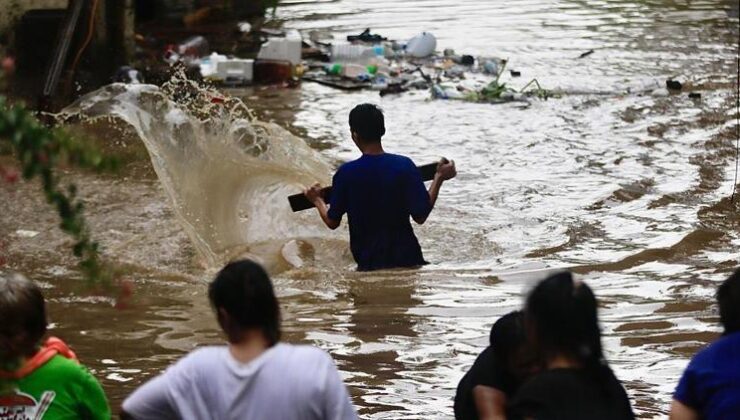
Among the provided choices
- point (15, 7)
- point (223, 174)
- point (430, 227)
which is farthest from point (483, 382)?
point (15, 7)

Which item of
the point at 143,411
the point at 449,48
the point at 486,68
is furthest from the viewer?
the point at 449,48

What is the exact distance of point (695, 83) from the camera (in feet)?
54.8

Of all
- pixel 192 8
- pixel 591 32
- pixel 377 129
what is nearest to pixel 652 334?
pixel 377 129

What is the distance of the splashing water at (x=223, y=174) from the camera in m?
10.2

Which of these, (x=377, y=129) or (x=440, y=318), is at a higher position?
(x=377, y=129)

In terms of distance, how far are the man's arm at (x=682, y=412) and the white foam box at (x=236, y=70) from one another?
13.7m

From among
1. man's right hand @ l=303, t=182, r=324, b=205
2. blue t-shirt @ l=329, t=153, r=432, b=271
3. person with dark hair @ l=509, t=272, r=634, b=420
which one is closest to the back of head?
person with dark hair @ l=509, t=272, r=634, b=420

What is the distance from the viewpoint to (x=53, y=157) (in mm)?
2549

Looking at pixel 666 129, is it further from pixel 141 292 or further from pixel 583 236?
pixel 141 292

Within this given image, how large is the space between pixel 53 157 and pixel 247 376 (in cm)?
119

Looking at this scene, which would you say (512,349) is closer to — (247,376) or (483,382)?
(483,382)

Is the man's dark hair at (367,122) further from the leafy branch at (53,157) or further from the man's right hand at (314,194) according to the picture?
the leafy branch at (53,157)

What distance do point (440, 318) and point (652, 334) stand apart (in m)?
1.23

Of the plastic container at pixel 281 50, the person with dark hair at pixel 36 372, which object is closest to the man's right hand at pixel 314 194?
the person with dark hair at pixel 36 372
